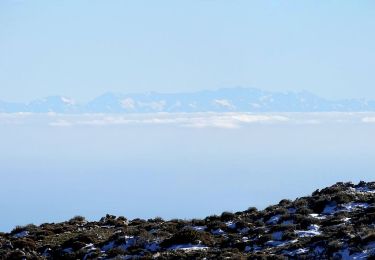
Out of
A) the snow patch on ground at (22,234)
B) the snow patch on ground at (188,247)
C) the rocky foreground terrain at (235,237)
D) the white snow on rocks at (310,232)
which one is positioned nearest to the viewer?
the rocky foreground terrain at (235,237)

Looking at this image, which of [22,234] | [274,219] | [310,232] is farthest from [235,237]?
[22,234]

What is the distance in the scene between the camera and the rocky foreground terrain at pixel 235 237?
80.2 ft

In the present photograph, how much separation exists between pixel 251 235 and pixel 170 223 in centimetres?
608

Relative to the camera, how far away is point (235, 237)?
92.8 feet

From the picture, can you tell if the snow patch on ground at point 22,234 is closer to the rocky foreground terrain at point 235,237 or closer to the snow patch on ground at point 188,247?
the rocky foreground terrain at point 235,237

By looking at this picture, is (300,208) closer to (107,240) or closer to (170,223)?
(170,223)

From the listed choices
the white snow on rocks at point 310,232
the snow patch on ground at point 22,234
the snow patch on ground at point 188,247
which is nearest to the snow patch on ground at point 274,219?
the white snow on rocks at point 310,232

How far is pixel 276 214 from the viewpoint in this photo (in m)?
33.6

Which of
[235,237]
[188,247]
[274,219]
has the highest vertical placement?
[274,219]

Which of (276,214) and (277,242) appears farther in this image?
(276,214)

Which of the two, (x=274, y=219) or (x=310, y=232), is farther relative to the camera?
(x=274, y=219)

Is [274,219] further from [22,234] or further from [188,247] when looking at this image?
[22,234]

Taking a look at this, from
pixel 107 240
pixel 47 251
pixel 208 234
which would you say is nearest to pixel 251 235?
pixel 208 234

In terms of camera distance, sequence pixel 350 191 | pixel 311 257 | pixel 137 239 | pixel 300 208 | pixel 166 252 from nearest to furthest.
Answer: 1. pixel 311 257
2. pixel 166 252
3. pixel 137 239
4. pixel 300 208
5. pixel 350 191
